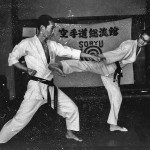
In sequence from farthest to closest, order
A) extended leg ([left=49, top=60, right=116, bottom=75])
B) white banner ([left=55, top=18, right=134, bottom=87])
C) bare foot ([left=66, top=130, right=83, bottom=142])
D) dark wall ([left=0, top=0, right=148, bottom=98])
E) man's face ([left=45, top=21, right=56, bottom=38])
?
white banner ([left=55, top=18, right=134, bottom=87]) < dark wall ([left=0, top=0, right=148, bottom=98]) < extended leg ([left=49, top=60, right=116, bottom=75]) < bare foot ([left=66, top=130, right=83, bottom=142]) < man's face ([left=45, top=21, right=56, bottom=38])

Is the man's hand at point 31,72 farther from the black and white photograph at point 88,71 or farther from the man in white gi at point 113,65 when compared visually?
the man in white gi at point 113,65

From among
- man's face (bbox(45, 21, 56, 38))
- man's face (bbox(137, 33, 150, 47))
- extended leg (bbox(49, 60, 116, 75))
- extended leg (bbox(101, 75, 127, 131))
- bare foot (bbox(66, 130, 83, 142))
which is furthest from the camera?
extended leg (bbox(49, 60, 116, 75))

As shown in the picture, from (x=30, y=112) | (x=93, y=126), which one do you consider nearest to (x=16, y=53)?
(x=30, y=112)

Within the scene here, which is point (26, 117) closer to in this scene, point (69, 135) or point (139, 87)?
point (69, 135)

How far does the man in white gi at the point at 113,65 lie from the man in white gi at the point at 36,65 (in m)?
0.34

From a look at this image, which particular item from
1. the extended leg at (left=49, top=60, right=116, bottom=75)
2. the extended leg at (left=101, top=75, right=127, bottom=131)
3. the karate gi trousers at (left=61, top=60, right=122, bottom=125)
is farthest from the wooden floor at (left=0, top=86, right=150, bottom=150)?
the extended leg at (left=49, top=60, right=116, bottom=75)

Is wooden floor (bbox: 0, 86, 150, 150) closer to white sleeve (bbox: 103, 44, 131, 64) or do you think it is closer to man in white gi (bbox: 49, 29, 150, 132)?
man in white gi (bbox: 49, 29, 150, 132)

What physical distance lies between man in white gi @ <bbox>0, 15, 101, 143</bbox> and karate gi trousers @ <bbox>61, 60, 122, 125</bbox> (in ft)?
2.05

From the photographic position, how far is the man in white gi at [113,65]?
398 centimetres

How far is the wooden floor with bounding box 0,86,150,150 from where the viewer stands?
3.60 meters

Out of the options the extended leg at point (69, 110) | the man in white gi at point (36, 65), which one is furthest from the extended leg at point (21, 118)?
the extended leg at point (69, 110)

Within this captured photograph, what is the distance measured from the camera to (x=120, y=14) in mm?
4570

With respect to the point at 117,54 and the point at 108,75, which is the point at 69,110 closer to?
the point at 108,75

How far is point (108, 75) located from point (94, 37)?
0.84 metres
